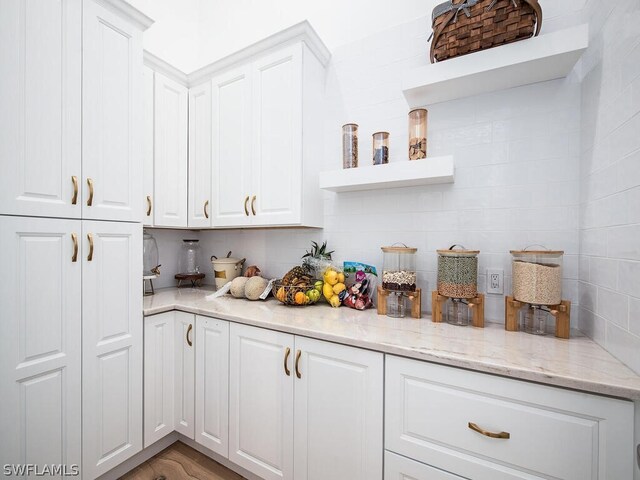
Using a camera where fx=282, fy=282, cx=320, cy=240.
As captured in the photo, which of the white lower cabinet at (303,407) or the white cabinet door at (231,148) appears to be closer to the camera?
the white lower cabinet at (303,407)

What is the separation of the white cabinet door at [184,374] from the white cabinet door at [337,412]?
0.75m

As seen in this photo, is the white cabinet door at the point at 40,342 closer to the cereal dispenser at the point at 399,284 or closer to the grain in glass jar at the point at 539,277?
the cereal dispenser at the point at 399,284

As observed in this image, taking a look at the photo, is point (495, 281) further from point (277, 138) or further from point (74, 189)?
point (74, 189)

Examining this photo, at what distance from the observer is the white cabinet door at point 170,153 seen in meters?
1.93

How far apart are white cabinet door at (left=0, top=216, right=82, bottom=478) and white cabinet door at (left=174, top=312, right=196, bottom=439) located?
1.56 feet

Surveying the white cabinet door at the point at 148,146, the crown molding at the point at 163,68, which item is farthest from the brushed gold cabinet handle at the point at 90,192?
the crown molding at the point at 163,68

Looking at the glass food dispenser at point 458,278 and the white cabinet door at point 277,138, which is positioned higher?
the white cabinet door at point 277,138

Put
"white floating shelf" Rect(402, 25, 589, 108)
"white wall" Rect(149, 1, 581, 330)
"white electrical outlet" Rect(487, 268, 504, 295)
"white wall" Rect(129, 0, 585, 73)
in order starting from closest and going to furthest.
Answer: "white floating shelf" Rect(402, 25, 589, 108)
"white wall" Rect(149, 1, 581, 330)
"white electrical outlet" Rect(487, 268, 504, 295)
"white wall" Rect(129, 0, 585, 73)

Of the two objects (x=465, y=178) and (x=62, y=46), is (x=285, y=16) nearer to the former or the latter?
(x=62, y=46)

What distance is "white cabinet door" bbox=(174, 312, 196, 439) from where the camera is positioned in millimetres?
1655

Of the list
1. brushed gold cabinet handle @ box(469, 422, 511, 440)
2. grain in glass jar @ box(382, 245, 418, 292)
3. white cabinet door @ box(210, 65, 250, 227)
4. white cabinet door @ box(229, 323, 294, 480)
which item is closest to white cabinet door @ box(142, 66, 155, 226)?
white cabinet door @ box(210, 65, 250, 227)

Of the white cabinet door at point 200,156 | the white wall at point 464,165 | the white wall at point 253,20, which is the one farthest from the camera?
the white cabinet door at point 200,156

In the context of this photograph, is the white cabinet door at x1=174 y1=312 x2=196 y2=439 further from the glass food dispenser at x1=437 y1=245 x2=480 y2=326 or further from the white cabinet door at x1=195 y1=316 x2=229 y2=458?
the glass food dispenser at x1=437 y1=245 x2=480 y2=326

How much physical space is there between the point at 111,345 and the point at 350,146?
1.66 meters
